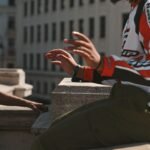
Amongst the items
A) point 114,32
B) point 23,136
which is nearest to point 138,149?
point 23,136

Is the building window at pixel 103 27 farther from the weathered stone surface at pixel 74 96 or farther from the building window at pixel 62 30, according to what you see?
the weathered stone surface at pixel 74 96

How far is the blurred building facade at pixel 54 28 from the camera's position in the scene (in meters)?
53.5

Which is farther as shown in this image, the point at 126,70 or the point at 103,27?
the point at 103,27

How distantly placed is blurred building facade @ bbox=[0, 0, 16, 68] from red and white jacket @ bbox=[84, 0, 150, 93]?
3098 inches

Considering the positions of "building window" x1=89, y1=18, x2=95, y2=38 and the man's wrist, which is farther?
"building window" x1=89, y1=18, x2=95, y2=38

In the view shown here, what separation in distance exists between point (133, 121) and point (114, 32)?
49.4m

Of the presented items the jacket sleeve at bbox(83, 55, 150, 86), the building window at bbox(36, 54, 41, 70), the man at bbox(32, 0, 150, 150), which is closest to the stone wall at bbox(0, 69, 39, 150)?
the man at bbox(32, 0, 150, 150)

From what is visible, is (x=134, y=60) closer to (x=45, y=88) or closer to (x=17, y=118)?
(x=17, y=118)

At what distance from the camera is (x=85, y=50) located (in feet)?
11.3

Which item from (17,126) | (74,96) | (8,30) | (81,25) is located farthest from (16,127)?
(8,30)

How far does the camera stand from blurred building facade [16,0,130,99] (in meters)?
53.5

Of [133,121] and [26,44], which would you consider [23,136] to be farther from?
[26,44]

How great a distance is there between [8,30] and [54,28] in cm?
1725

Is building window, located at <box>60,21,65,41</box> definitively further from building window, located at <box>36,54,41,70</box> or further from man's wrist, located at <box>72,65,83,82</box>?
man's wrist, located at <box>72,65,83,82</box>
